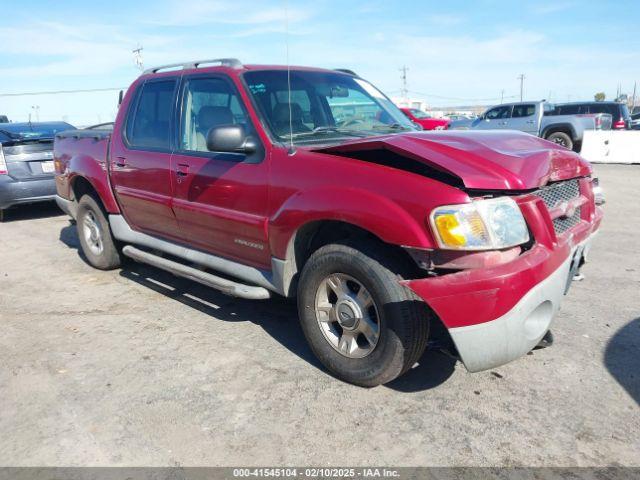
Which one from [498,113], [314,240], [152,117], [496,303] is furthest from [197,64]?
[498,113]

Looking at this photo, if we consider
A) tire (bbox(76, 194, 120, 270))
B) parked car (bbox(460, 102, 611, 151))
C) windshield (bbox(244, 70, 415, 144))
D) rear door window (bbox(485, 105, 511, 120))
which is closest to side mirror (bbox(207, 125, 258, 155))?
windshield (bbox(244, 70, 415, 144))

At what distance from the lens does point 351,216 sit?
2906 mm

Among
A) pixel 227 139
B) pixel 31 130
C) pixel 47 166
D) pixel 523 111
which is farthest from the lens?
pixel 523 111

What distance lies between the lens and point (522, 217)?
9.04ft

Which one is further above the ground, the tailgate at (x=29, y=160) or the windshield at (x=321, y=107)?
the windshield at (x=321, y=107)

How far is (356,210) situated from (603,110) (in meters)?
18.5

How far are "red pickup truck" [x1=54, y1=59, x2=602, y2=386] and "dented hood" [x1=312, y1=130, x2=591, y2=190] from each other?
1cm

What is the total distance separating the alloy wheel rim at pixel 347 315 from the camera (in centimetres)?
306

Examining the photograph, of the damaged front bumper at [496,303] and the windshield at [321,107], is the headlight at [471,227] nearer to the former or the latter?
the damaged front bumper at [496,303]

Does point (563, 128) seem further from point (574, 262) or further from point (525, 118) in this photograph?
point (574, 262)

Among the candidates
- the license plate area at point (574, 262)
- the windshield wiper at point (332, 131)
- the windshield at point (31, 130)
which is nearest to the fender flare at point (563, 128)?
the windshield at point (31, 130)

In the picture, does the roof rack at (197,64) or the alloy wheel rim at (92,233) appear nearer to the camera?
the roof rack at (197,64)

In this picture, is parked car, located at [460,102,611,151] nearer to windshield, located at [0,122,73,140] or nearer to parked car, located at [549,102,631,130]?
parked car, located at [549,102,631,130]

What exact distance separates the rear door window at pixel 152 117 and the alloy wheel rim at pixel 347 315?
6.58 ft
